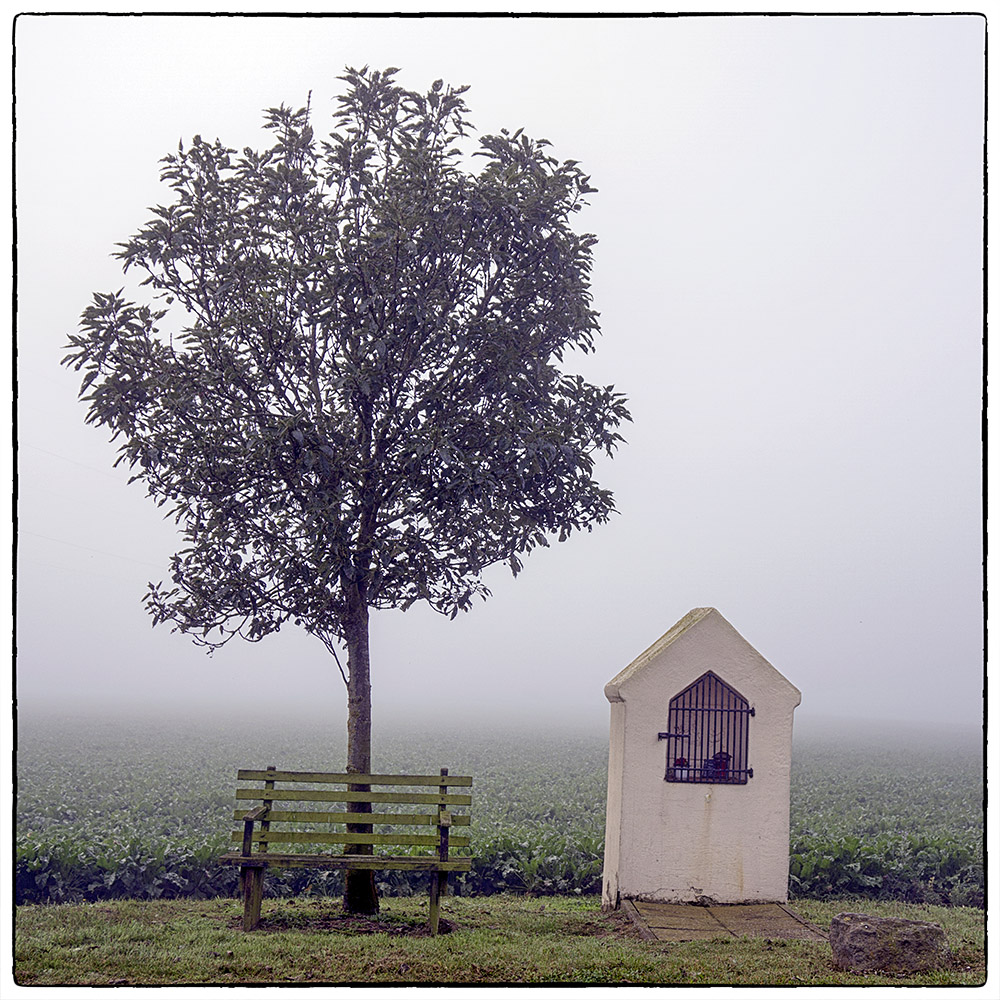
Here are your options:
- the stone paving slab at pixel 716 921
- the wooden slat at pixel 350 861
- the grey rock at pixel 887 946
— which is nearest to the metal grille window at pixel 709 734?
the stone paving slab at pixel 716 921

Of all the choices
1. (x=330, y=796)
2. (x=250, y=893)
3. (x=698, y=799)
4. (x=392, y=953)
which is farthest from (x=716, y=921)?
(x=250, y=893)

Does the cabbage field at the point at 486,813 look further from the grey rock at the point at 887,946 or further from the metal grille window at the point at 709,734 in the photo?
the grey rock at the point at 887,946

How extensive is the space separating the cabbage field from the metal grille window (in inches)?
101

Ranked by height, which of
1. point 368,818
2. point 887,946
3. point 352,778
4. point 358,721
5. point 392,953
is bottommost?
point 392,953

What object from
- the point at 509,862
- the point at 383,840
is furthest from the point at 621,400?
the point at 509,862

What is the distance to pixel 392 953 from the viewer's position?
379 inches

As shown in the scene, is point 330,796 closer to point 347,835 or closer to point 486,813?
point 347,835

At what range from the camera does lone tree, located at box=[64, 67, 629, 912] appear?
10.9 metres

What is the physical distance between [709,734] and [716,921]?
193 centimetres

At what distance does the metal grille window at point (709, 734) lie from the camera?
38.3ft

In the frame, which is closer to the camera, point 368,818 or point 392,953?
point 392,953

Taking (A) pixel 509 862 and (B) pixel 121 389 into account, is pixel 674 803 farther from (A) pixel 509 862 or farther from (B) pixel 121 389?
(B) pixel 121 389

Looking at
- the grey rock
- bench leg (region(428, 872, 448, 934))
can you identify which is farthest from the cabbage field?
the grey rock

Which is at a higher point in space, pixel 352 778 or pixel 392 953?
pixel 352 778
